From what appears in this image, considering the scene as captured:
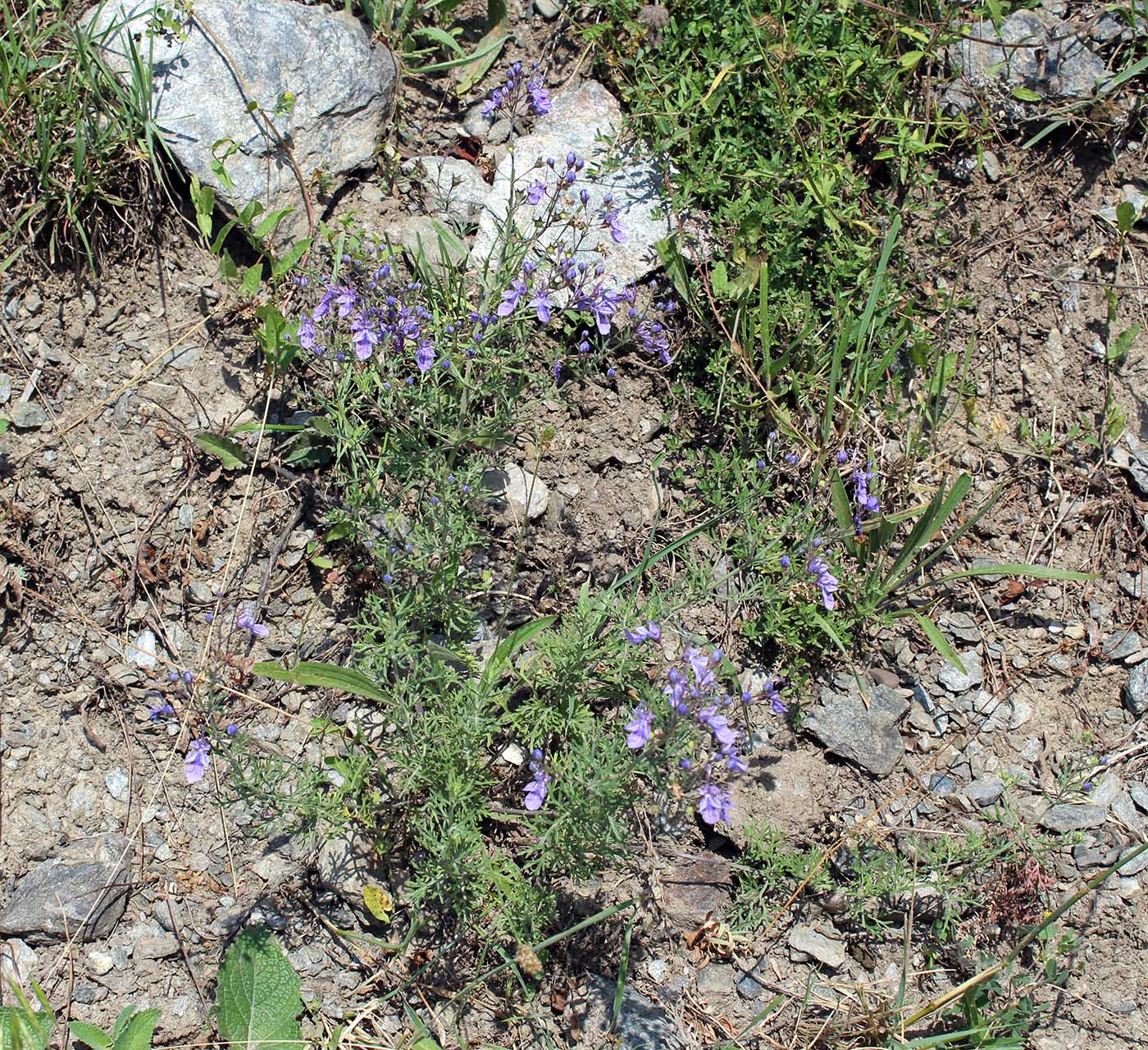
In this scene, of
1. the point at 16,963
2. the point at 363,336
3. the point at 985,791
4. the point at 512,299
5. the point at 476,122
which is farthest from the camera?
the point at 476,122

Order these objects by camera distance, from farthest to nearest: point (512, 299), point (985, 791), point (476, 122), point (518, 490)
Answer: point (476, 122)
point (518, 490)
point (985, 791)
point (512, 299)

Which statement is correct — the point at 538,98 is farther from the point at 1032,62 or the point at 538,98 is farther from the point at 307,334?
the point at 1032,62

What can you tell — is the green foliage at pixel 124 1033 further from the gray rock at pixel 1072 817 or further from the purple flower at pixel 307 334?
the gray rock at pixel 1072 817

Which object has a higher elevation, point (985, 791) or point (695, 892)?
point (695, 892)

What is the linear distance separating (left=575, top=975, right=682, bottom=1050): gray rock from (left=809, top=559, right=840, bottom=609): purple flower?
1644mm

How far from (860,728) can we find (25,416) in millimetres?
3620

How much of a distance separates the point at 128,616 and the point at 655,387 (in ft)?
7.82

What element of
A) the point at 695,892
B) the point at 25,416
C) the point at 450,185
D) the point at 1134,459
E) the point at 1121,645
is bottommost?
the point at 1121,645

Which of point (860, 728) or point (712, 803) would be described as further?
point (860, 728)

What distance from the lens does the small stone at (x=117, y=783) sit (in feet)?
12.6

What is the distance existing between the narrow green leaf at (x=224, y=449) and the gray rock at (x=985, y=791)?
3269 mm

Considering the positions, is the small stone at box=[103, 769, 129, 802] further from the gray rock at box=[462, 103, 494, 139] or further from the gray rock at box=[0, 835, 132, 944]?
the gray rock at box=[462, 103, 494, 139]

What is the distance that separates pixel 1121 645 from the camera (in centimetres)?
440

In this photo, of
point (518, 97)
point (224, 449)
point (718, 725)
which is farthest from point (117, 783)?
point (518, 97)
